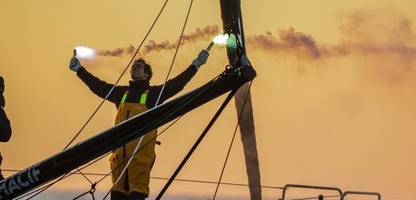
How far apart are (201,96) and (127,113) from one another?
0.74 meters

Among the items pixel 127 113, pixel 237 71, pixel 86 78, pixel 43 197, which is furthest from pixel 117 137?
pixel 43 197

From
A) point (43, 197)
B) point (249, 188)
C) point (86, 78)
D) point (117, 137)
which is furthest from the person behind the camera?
point (43, 197)

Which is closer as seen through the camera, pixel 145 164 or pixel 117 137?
pixel 117 137

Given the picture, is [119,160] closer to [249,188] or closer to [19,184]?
[19,184]

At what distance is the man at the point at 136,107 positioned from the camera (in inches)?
106

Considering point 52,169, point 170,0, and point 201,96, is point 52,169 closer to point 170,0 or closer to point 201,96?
point 201,96

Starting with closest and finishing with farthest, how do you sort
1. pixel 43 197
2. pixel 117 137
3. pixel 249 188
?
pixel 117 137
pixel 249 188
pixel 43 197

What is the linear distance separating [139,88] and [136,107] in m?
0.19

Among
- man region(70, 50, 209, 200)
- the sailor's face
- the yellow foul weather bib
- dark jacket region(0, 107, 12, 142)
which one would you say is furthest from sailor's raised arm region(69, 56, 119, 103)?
dark jacket region(0, 107, 12, 142)

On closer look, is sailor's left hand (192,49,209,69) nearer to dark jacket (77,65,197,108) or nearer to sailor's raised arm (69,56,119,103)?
dark jacket (77,65,197,108)

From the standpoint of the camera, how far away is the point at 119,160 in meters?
2.73

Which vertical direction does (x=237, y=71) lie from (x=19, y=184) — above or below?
above

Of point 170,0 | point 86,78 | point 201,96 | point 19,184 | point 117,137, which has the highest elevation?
point 170,0

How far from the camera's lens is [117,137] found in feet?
6.41
